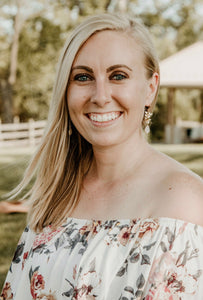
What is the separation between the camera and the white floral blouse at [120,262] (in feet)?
5.87

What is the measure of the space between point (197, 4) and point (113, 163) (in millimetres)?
33001

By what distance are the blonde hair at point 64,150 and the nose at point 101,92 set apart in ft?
0.52

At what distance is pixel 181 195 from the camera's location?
188 centimetres

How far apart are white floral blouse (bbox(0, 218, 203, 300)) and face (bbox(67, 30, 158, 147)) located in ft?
1.39

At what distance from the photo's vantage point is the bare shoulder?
6.08 feet

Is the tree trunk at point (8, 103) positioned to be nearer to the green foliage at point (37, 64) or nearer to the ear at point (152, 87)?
the green foliage at point (37, 64)

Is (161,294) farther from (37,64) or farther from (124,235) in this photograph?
(37,64)

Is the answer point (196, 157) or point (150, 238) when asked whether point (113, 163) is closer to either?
point (150, 238)

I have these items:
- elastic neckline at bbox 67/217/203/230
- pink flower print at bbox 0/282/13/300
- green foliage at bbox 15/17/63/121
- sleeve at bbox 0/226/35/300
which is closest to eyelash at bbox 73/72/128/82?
elastic neckline at bbox 67/217/203/230

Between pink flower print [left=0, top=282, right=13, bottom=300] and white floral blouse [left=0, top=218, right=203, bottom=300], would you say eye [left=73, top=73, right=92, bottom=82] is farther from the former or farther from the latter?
pink flower print [left=0, top=282, right=13, bottom=300]

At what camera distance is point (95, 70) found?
2088 millimetres

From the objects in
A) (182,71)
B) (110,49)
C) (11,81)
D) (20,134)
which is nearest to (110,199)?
(110,49)

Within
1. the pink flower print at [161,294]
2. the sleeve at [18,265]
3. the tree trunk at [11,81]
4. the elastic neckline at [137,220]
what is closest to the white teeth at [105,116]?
the elastic neckline at [137,220]

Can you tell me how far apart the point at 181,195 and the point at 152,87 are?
0.62 meters
